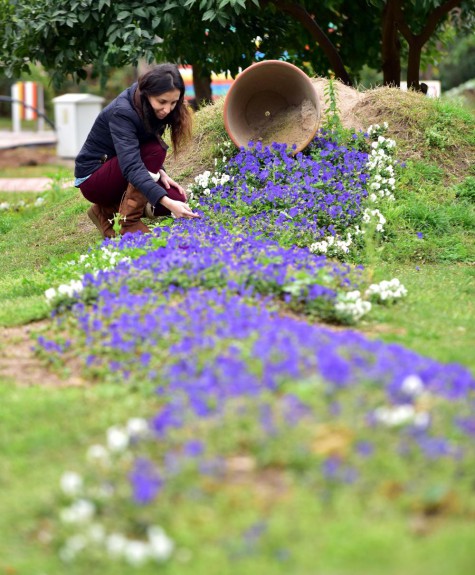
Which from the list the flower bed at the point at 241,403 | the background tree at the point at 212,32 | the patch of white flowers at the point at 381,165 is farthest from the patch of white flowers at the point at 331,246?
the background tree at the point at 212,32

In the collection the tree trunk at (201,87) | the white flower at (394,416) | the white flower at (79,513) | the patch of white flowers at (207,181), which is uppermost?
the tree trunk at (201,87)

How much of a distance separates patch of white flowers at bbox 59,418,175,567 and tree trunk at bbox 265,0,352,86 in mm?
6960

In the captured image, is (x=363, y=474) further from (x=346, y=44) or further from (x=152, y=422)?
(x=346, y=44)

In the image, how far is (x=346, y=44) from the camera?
10859mm

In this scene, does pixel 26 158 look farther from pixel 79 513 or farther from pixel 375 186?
pixel 79 513

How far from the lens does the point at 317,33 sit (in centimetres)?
973

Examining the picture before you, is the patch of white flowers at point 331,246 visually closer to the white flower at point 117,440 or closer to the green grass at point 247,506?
the green grass at point 247,506

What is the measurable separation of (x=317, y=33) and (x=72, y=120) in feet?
29.0

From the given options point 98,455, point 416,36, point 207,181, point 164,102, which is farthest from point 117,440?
point 416,36

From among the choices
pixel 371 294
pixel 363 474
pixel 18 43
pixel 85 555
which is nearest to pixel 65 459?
pixel 85 555

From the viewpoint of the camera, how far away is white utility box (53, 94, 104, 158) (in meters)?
17.5

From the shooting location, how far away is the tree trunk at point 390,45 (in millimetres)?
9555

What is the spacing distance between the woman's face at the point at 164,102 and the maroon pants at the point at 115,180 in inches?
17.5

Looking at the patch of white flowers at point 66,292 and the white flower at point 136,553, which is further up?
the patch of white flowers at point 66,292
